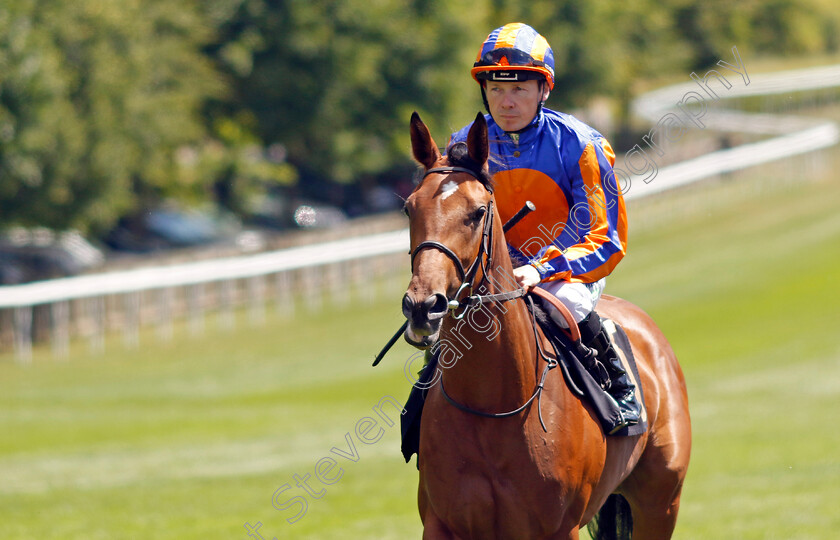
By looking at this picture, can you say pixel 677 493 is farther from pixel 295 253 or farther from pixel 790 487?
pixel 295 253

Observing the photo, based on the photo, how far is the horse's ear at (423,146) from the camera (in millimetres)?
3906

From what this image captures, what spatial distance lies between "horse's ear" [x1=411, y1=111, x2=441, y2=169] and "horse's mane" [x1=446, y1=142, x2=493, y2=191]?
72 millimetres

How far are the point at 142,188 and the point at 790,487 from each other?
20.3 metres

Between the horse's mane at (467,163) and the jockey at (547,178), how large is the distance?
1.56 feet

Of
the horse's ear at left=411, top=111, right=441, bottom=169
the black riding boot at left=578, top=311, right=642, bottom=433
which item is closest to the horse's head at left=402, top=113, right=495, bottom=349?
the horse's ear at left=411, top=111, right=441, bottom=169

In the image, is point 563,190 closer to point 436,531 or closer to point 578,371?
point 578,371

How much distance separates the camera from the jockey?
4.39 metres

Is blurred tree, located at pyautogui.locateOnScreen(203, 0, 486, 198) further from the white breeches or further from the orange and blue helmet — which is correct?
the white breeches

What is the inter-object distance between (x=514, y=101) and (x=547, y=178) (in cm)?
36

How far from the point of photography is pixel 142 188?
26172mm

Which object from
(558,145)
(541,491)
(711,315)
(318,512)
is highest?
(558,145)

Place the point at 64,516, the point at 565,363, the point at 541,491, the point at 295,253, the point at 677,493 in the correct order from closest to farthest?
the point at 541,491
the point at 565,363
the point at 677,493
the point at 64,516
the point at 295,253

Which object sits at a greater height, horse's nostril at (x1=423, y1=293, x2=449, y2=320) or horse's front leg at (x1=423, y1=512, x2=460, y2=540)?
horse's nostril at (x1=423, y1=293, x2=449, y2=320)

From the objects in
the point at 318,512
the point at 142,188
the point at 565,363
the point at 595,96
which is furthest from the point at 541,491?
the point at 595,96
